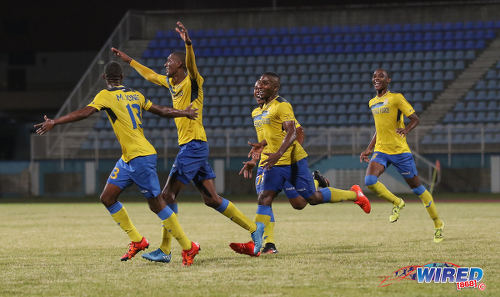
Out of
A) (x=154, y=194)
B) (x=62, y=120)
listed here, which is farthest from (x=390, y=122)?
(x=62, y=120)

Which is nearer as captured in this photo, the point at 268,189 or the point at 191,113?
the point at 191,113

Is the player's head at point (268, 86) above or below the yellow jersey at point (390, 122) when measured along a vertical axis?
above

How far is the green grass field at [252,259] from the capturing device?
6.61 meters

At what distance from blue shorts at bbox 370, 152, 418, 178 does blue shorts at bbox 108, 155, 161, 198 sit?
4.38 meters

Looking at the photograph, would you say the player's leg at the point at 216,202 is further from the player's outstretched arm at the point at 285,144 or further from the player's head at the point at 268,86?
the player's head at the point at 268,86

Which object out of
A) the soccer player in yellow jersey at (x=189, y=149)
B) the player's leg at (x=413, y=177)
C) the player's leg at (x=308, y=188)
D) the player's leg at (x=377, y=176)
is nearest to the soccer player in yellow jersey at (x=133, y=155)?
the soccer player in yellow jersey at (x=189, y=149)

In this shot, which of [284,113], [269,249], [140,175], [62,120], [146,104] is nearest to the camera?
[62,120]

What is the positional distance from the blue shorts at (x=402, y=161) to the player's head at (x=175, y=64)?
3920mm

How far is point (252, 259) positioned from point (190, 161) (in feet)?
4.19

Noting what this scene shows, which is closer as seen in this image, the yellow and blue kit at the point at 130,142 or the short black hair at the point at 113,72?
the yellow and blue kit at the point at 130,142

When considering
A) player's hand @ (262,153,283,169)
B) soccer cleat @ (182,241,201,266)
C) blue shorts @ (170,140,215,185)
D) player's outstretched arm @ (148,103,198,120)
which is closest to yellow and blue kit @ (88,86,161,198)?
player's outstretched arm @ (148,103,198,120)

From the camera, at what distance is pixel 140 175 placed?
27.5ft

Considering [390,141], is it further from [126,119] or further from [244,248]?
[126,119]

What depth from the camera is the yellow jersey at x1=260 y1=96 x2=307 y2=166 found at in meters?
9.20
